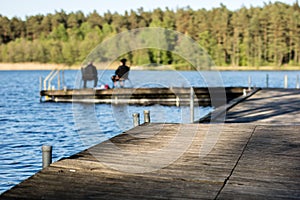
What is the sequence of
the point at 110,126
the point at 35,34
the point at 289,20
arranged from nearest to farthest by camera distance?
1. the point at 110,126
2. the point at 289,20
3. the point at 35,34

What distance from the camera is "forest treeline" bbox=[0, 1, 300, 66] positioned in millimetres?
84312

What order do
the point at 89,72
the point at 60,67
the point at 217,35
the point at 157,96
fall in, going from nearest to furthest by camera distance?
the point at 157,96 < the point at 89,72 < the point at 217,35 < the point at 60,67

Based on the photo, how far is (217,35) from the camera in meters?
86.1

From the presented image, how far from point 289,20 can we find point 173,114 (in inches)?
2732

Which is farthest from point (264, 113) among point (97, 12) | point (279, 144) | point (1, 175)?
point (97, 12)

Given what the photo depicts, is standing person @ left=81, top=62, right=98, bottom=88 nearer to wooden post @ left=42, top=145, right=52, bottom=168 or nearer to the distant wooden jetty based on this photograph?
the distant wooden jetty

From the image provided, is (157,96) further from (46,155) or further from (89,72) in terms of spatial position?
(46,155)

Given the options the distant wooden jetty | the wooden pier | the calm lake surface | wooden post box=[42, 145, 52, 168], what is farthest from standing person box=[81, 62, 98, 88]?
wooden post box=[42, 145, 52, 168]

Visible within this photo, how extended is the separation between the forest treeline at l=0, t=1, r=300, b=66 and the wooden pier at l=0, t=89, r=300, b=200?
66364 mm

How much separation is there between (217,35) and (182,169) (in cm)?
8209

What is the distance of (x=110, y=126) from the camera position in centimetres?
1697

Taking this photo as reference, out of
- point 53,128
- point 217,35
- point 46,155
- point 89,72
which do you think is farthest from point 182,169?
point 217,35

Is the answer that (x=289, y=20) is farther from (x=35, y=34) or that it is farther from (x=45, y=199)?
(x=45, y=199)

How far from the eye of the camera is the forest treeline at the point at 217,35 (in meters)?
84.3
